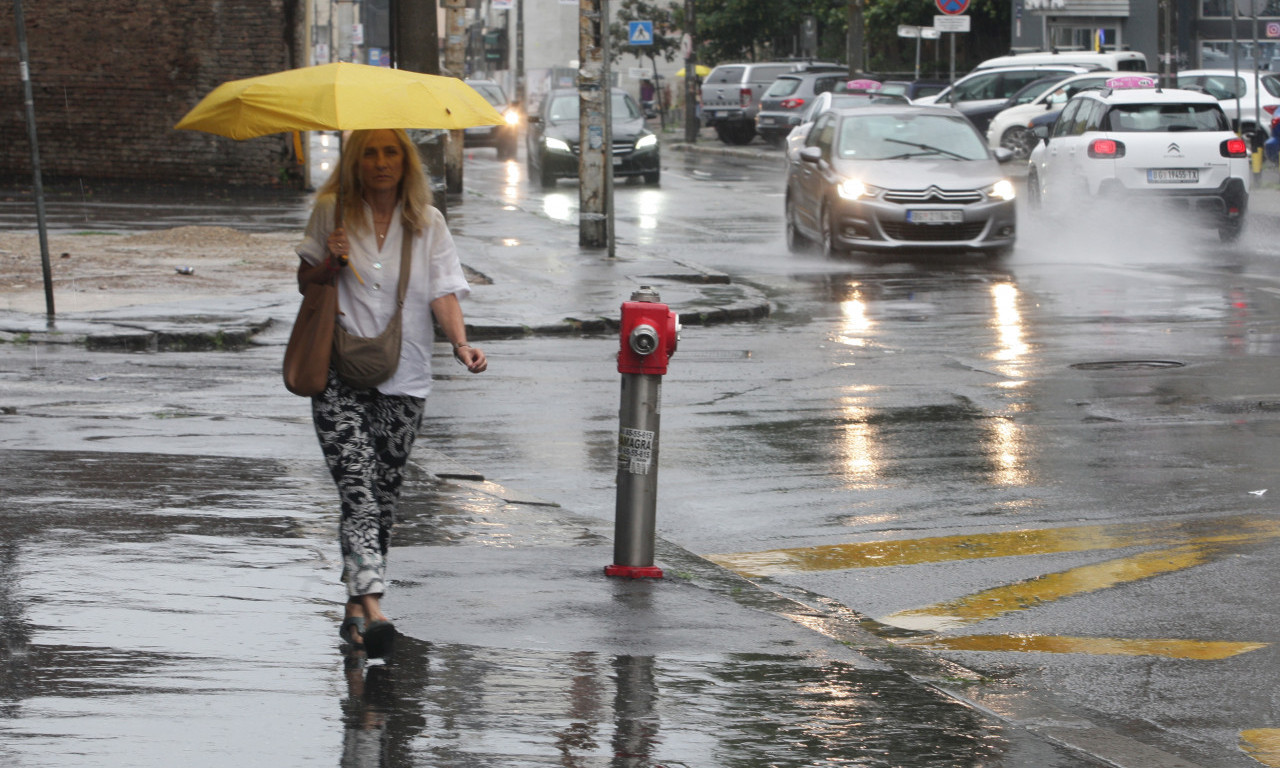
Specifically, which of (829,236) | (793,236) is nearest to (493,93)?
(793,236)

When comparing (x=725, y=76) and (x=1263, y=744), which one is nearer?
(x=1263, y=744)

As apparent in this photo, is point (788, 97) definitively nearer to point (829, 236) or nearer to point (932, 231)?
point (829, 236)

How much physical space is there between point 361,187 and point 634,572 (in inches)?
74.6

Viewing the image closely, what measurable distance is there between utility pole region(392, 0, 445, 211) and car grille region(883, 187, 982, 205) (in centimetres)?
606

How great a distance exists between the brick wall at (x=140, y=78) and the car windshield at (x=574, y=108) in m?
5.22

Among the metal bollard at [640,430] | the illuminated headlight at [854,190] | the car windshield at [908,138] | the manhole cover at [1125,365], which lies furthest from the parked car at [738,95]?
the metal bollard at [640,430]

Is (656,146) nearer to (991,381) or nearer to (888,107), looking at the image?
(888,107)

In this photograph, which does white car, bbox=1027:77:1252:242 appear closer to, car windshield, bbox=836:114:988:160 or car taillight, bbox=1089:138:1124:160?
car taillight, bbox=1089:138:1124:160

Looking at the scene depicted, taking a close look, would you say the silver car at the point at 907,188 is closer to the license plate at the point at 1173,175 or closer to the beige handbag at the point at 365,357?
the license plate at the point at 1173,175

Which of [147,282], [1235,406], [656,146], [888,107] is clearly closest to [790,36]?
[656,146]

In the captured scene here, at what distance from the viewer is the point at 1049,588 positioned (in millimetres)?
6973

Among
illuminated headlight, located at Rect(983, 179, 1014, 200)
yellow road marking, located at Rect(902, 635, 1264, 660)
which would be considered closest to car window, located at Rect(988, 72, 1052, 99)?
illuminated headlight, located at Rect(983, 179, 1014, 200)

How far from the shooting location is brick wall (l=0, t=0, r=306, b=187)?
31.8 metres

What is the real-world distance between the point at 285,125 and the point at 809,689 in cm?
237
